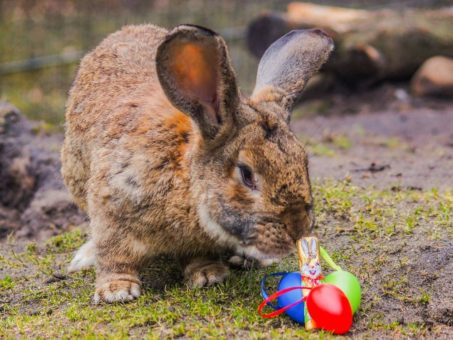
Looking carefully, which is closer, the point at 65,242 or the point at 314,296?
the point at 314,296

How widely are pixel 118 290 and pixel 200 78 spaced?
1258mm

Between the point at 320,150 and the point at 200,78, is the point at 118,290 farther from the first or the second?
the point at 320,150

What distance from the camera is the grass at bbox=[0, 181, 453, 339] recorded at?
3.83 m

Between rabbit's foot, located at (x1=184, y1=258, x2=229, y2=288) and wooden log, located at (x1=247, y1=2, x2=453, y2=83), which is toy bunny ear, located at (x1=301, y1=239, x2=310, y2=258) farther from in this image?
wooden log, located at (x1=247, y1=2, x2=453, y2=83)

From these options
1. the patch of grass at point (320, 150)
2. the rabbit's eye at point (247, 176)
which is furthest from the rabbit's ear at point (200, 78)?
the patch of grass at point (320, 150)

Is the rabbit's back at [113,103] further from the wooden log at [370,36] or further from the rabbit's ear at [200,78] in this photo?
the wooden log at [370,36]

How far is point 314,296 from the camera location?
368cm

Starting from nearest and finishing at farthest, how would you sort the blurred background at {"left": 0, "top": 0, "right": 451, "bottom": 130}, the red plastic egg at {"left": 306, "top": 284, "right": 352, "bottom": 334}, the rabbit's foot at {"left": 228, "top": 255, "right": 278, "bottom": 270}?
the red plastic egg at {"left": 306, "top": 284, "right": 352, "bottom": 334}
the rabbit's foot at {"left": 228, "top": 255, "right": 278, "bottom": 270}
the blurred background at {"left": 0, "top": 0, "right": 451, "bottom": 130}

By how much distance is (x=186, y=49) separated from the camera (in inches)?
152

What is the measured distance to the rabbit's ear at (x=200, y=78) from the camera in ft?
12.4

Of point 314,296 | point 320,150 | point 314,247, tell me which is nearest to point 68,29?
point 320,150

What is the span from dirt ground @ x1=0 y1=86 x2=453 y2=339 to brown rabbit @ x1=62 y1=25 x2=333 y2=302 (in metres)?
0.23

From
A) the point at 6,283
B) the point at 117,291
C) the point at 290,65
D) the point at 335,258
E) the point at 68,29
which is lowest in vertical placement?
the point at 68,29

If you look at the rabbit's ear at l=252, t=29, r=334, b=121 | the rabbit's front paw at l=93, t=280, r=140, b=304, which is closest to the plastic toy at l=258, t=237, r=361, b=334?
the rabbit's front paw at l=93, t=280, r=140, b=304
